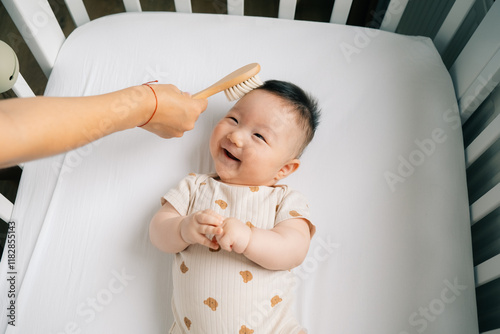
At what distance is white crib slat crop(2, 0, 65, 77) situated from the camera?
1.06 meters

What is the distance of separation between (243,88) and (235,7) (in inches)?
17.1

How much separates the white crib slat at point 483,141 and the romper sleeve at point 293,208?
44 centimetres

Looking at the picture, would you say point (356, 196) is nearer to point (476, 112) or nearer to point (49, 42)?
point (476, 112)

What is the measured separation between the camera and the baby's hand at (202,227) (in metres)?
0.76

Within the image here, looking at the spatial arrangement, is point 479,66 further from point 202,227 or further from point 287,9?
point 202,227

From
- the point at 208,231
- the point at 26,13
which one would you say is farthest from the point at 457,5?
the point at 26,13

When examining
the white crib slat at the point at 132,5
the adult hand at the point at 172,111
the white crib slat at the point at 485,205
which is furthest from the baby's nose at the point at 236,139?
the white crib slat at the point at 132,5

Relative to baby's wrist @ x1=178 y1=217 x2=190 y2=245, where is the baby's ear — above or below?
below

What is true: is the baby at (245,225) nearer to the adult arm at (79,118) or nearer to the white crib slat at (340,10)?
the adult arm at (79,118)

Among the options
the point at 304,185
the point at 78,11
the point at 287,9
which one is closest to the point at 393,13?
the point at 287,9

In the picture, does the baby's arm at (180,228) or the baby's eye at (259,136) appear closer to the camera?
the baby's arm at (180,228)

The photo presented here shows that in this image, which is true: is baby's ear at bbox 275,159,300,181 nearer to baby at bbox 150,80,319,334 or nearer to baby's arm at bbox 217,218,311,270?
baby at bbox 150,80,319,334

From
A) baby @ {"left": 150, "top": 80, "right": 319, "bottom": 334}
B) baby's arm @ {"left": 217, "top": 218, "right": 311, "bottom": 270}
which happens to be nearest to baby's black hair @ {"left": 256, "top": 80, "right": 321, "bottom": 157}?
baby @ {"left": 150, "top": 80, "right": 319, "bottom": 334}

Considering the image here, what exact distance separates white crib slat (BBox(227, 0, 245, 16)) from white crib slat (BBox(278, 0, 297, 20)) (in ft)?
0.40
